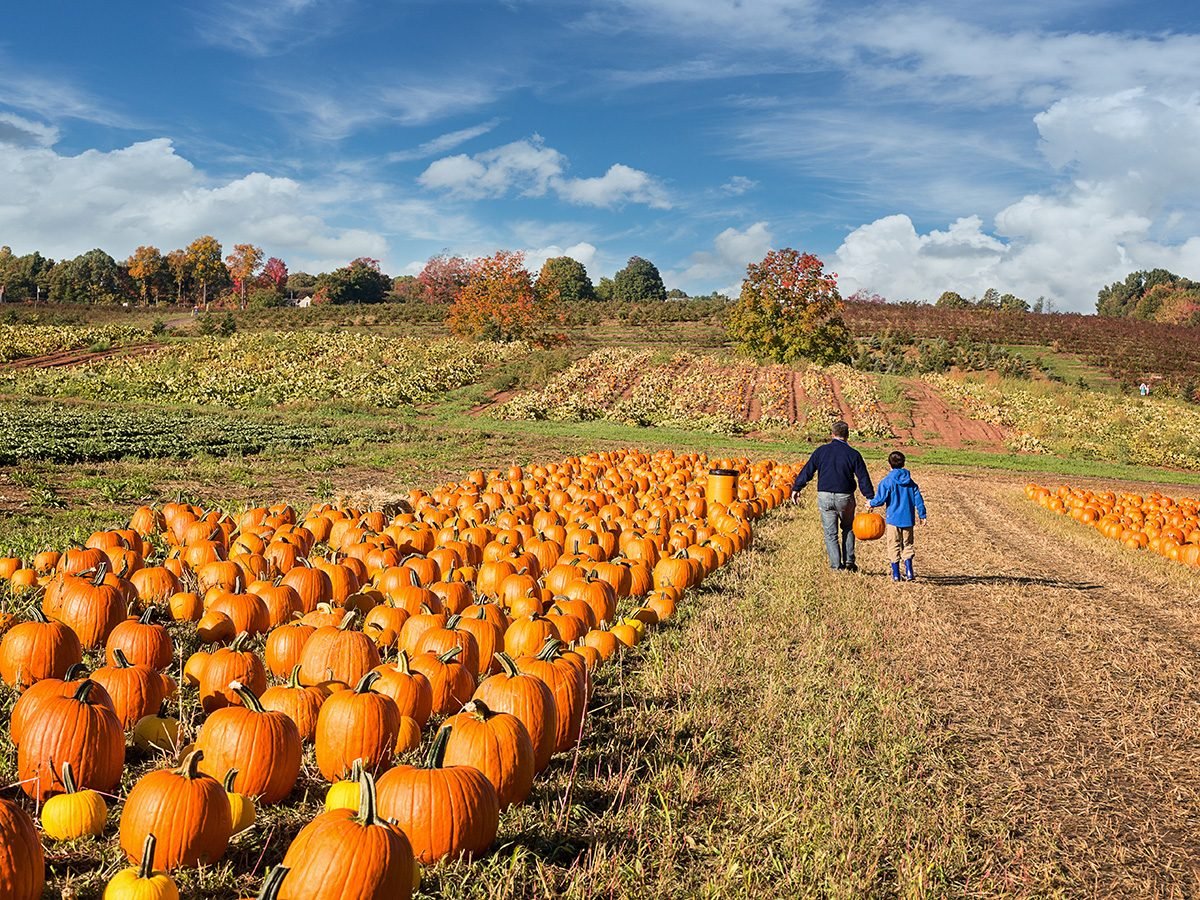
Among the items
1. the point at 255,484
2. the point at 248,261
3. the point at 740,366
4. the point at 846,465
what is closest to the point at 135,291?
the point at 248,261

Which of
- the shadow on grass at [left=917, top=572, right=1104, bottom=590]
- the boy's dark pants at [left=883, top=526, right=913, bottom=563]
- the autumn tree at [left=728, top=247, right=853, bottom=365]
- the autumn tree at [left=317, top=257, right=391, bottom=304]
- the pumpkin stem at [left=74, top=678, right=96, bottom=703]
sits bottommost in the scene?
the shadow on grass at [left=917, top=572, right=1104, bottom=590]

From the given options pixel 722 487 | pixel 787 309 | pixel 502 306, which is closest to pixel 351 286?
pixel 502 306

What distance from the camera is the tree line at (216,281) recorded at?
88438 millimetres

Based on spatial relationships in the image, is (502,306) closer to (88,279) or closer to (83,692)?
(83,692)

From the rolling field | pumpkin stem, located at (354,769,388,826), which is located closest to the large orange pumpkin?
the rolling field

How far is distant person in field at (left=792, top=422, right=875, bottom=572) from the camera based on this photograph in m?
9.46

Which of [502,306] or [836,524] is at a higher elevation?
[502,306]

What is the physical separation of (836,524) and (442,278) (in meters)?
93.8

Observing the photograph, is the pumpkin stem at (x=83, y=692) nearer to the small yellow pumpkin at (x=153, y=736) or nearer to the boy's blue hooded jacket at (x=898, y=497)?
the small yellow pumpkin at (x=153, y=736)

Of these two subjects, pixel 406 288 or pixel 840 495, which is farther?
pixel 406 288

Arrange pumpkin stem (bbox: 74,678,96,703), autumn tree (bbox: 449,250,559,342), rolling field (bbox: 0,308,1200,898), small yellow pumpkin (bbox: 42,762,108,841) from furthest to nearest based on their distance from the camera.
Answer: autumn tree (bbox: 449,250,559,342), pumpkin stem (bbox: 74,678,96,703), rolling field (bbox: 0,308,1200,898), small yellow pumpkin (bbox: 42,762,108,841)

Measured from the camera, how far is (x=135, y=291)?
101625mm

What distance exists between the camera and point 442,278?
98.9 metres

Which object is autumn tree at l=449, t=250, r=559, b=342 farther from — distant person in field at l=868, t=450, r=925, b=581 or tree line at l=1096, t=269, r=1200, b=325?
tree line at l=1096, t=269, r=1200, b=325
